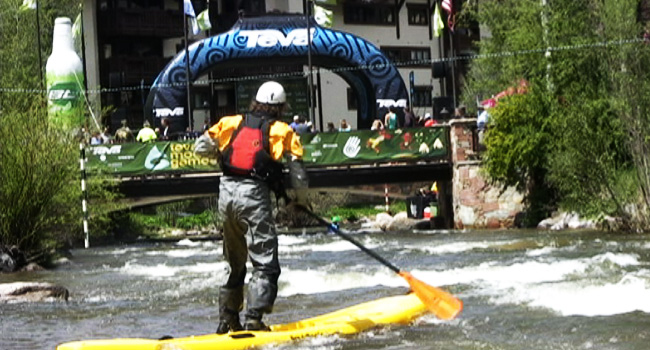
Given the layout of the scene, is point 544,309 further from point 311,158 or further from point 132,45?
point 132,45

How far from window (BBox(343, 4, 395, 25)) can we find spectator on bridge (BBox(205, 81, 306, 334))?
54.4m

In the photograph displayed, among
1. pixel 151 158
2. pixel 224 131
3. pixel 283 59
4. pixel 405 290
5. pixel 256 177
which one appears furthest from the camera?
pixel 283 59

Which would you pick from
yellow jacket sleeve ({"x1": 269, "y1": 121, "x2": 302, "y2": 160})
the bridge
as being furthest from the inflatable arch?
yellow jacket sleeve ({"x1": 269, "y1": 121, "x2": 302, "y2": 160})

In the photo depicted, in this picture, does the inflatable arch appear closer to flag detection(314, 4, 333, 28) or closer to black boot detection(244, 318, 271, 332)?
flag detection(314, 4, 333, 28)

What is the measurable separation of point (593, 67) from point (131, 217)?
1793 centimetres

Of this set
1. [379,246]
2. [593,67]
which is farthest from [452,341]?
[593,67]

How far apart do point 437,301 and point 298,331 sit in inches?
59.5

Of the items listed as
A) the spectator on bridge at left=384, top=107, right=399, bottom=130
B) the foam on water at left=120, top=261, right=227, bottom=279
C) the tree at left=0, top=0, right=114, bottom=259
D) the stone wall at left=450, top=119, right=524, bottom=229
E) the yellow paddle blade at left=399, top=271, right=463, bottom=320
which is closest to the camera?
the yellow paddle blade at left=399, top=271, right=463, bottom=320

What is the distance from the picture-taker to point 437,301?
39.2ft

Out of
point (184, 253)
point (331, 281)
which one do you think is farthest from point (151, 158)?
point (331, 281)

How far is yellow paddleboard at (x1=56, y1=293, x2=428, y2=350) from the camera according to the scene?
10.1m

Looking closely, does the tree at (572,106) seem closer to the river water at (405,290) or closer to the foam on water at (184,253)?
the river water at (405,290)

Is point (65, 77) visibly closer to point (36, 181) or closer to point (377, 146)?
point (377, 146)

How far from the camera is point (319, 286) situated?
16125 mm
